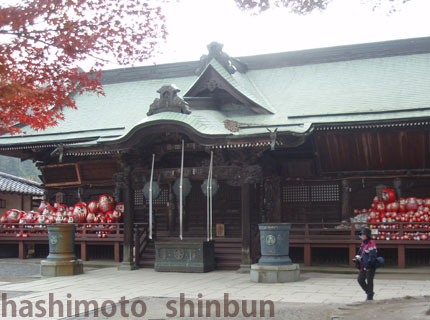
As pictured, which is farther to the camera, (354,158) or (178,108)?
(354,158)

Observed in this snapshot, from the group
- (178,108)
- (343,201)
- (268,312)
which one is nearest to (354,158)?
(343,201)

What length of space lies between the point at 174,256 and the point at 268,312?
287 inches

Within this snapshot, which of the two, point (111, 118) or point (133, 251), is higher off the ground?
point (111, 118)

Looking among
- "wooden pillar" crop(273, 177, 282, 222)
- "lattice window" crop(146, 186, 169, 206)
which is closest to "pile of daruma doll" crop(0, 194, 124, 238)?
"lattice window" crop(146, 186, 169, 206)

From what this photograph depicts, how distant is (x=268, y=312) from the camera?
31.5 feet

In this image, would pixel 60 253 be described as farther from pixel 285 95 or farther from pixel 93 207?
pixel 285 95

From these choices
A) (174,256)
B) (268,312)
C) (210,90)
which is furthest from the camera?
(210,90)

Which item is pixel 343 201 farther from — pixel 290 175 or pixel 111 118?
pixel 111 118

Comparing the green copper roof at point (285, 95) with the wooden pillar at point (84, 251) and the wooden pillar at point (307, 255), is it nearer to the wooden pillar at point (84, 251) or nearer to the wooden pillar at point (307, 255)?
the wooden pillar at point (307, 255)

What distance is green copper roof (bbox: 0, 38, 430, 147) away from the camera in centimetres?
1714

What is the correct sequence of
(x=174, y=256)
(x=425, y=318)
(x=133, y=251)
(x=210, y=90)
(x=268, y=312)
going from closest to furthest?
(x=425, y=318) < (x=268, y=312) < (x=174, y=256) < (x=133, y=251) < (x=210, y=90)

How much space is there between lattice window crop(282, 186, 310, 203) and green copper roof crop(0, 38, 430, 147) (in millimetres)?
2457

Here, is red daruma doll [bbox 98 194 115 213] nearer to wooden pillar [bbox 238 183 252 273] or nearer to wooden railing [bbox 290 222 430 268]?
wooden pillar [bbox 238 183 252 273]

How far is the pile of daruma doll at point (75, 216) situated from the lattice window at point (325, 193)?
7273 mm
